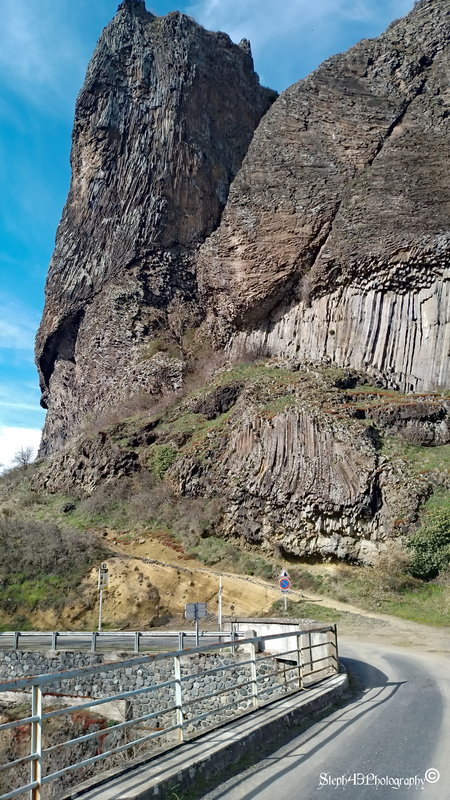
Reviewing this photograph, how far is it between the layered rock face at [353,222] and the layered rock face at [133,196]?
5.98 metres

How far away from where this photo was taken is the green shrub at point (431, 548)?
861 inches

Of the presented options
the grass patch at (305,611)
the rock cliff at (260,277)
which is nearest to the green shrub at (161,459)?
the rock cliff at (260,277)

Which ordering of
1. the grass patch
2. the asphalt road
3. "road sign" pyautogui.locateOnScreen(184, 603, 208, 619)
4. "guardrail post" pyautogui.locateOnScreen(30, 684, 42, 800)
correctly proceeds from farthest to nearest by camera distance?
the grass patch < "road sign" pyautogui.locateOnScreen(184, 603, 208, 619) < the asphalt road < "guardrail post" pyautogui.locateOnScreen(30, 684, 42, 800)

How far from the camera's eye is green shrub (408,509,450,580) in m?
21.9

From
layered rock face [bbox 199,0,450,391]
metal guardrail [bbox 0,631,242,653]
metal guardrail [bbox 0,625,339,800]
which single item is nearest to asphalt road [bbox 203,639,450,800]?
metal guardrail [bbox 0,625,339,800]

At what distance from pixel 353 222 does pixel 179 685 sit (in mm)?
33728

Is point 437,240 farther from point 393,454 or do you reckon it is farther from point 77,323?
point 77,323

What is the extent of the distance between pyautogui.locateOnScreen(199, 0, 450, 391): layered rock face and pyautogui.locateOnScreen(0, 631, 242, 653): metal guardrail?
21.9m

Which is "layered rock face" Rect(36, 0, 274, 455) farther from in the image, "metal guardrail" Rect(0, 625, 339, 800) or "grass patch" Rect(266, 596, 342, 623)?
"metal guardrail" Rect(0, 625, 339, 800)

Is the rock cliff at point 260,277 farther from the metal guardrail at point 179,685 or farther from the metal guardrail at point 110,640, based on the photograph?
the metal guardrail at point 179,685

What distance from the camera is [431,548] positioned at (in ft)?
72.6

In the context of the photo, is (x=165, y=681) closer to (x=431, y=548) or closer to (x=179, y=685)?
(x=179, y=685)

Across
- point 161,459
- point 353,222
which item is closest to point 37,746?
point 161,459

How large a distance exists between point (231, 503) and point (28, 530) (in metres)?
10.6
